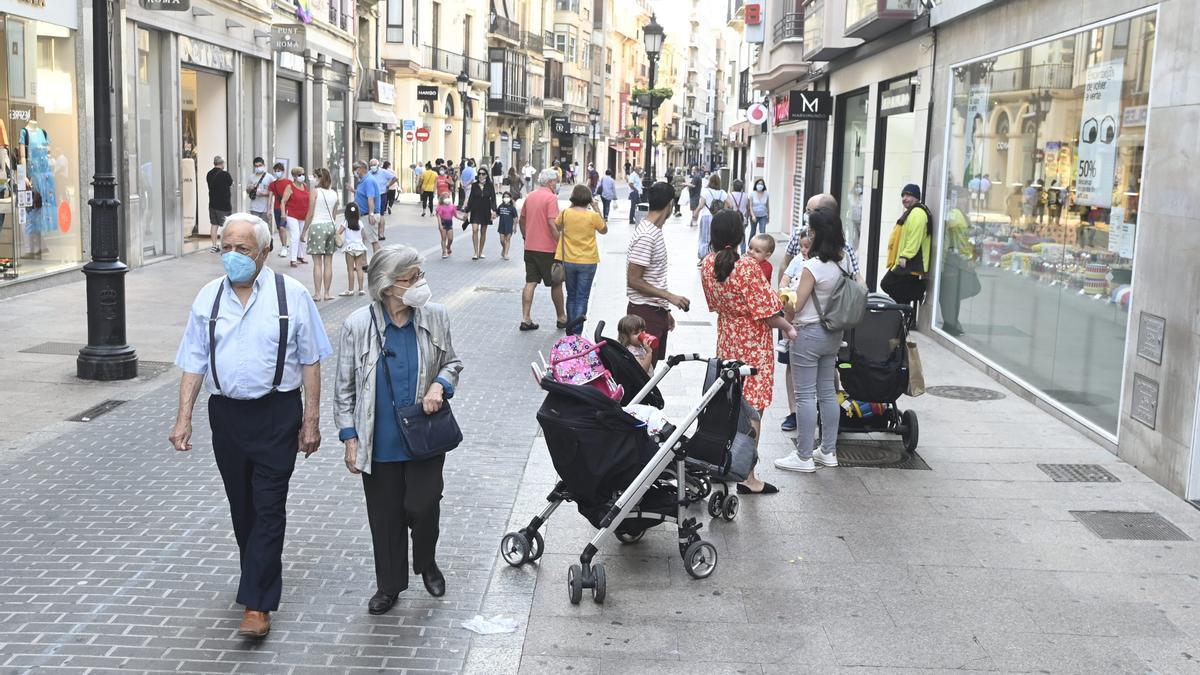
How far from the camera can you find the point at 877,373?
321 inches

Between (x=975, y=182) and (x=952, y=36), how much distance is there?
6.85 feet

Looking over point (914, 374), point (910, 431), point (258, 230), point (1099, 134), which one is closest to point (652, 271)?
point (914, 374)

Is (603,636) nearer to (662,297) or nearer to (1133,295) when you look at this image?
(662,297)

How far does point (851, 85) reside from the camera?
20.6 meters

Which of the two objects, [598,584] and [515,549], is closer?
[598,584]

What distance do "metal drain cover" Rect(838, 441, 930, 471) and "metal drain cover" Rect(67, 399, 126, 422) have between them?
5356mm

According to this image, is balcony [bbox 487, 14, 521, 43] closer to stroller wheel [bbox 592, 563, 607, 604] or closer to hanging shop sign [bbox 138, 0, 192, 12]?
hanging shop sign [bbox 138, 0, 192, 12]

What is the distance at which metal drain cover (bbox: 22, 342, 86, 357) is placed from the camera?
36.8 ft

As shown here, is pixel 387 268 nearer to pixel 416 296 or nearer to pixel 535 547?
pixel 416 296

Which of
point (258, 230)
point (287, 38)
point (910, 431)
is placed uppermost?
point (287, 38)

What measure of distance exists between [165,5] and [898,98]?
35.0ft

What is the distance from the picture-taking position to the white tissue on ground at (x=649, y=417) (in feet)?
19.6

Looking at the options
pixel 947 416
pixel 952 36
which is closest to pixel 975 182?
pixel 952 36

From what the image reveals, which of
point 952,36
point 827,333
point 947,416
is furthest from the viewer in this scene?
point 952,36
